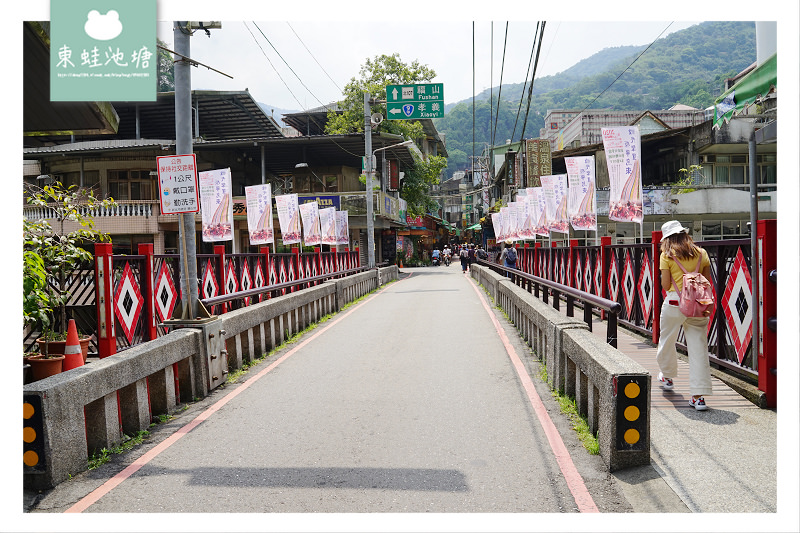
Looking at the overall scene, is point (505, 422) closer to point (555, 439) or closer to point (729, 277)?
point (555, 439)

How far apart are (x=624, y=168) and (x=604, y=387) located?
10487mm

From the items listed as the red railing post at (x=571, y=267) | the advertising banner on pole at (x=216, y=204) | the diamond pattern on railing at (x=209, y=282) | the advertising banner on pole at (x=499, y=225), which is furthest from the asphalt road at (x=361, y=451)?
the advertising banner on pole at (x=499, y=225)

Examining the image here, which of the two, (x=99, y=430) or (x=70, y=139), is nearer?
(x=99, y=430)

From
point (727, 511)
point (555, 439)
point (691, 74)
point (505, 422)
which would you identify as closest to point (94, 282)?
point (505, 422)

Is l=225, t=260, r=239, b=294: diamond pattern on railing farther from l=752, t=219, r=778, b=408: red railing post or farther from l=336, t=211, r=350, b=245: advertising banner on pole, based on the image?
l=336, t=211, r=350, b=245: advertising banner on pole

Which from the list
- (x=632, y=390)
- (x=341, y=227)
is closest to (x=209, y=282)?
(x=632, y=390)

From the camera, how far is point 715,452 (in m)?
4.80

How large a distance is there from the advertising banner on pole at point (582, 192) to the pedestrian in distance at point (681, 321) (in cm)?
1283

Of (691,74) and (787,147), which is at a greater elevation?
(691,74)

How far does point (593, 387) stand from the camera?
552 cm

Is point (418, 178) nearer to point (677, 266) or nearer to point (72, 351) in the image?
point (72, 351)

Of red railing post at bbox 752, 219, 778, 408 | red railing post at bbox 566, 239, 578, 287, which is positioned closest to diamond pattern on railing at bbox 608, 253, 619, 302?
red railing post at bbox 566, 239, 578, 287

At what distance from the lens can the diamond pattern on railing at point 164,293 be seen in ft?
31.7

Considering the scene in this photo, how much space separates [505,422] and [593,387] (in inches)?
38.5
